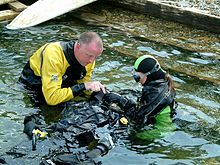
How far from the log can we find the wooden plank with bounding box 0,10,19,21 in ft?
8.01

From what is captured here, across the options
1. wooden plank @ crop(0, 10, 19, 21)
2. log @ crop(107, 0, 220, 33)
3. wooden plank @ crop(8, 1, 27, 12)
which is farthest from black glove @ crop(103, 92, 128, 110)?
wooden plank @ crop(8, 1, 27, 12)

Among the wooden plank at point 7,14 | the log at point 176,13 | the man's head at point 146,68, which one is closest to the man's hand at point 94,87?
the man's head at point 146,68

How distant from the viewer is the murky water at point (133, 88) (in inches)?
229

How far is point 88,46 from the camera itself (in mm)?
6062

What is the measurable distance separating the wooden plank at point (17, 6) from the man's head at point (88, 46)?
496cm

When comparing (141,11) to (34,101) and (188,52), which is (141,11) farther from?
(34,101)

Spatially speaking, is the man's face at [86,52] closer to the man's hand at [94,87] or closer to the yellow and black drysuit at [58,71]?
the yellow and black drysuit at [58,71]

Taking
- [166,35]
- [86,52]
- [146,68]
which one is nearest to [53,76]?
[86,52]

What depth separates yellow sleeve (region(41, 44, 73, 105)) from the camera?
625 centimetres

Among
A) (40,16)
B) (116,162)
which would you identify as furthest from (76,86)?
(40,16)

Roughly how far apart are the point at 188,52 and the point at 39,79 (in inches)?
132

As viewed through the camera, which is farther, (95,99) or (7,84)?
(7,84)

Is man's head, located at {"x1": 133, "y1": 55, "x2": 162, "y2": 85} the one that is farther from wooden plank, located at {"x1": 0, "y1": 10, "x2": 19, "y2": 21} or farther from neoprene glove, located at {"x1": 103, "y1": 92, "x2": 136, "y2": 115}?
wooden plank, located at {"x1": 0, "y1": 10, "x2": 19, "y2": 21}

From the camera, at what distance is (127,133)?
19.7 feet
